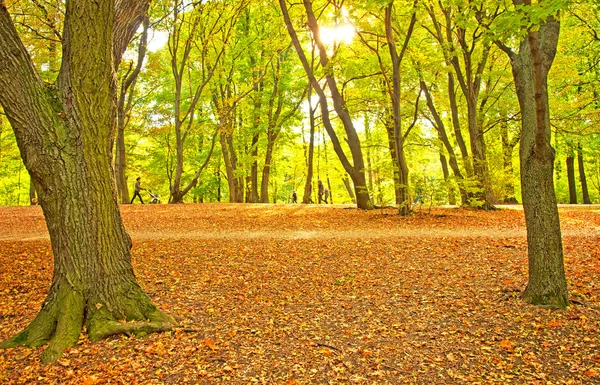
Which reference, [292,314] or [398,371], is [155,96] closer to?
[292,314]

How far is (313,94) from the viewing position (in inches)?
802

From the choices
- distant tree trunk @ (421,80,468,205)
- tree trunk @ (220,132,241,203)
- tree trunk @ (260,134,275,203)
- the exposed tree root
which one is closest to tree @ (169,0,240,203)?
tree trunk @ (220,132,241,203)

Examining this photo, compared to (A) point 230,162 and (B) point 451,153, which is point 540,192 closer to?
(B) point 451,153

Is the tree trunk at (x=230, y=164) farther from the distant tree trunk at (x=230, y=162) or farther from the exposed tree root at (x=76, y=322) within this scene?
the exposed tree root at (x=76, y=322)

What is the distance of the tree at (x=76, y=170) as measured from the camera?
4098 millimetres

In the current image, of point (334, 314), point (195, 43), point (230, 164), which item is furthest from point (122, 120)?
point (334, 314)

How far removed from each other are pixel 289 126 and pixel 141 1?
16.6 m

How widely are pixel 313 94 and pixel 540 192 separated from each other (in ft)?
54.6

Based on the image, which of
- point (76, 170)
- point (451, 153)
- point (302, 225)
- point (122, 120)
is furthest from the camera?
point (122, 120)

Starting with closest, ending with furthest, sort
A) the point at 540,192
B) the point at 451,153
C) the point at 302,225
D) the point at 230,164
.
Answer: the point at 540,192 → the point at 302,225 → the point at 451,153 → the point at 230,164

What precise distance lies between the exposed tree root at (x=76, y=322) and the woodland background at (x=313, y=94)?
7.48m

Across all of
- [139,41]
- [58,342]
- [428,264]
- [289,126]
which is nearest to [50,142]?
[58,342]

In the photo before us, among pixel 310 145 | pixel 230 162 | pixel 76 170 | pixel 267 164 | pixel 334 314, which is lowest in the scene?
pixel 334 314

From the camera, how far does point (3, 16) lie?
400 cm
